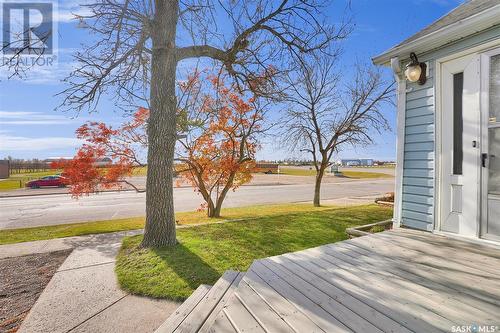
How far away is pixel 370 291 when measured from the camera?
2170 millimetres

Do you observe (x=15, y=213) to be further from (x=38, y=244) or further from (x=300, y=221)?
(x=300, y=221)

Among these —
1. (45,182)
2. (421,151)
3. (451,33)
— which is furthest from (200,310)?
(45,182)

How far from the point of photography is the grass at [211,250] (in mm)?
3790

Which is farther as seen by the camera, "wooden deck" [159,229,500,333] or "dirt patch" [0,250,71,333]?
"dirt patch" [0,250,71,333]

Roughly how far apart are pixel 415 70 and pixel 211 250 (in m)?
4.76

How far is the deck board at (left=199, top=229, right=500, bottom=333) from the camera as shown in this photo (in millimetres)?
1765

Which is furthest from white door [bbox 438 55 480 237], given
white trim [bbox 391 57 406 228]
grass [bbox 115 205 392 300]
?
grass [bbox 115 205 392 300]

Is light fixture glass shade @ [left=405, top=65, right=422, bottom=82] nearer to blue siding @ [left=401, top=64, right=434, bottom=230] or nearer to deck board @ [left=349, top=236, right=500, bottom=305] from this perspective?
blue siding @ [left=401, top=64, right=434, bottom=230]

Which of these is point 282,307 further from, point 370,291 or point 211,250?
point 211,250

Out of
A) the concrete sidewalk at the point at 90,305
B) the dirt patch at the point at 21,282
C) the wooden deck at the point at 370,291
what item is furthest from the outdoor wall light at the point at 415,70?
the dirt patch at the point at 21,282

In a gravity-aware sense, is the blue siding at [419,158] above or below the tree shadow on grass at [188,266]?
above

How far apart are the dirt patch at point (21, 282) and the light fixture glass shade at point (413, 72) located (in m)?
6.18

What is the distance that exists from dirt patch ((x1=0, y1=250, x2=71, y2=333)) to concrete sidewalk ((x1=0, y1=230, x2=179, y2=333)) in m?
0.14

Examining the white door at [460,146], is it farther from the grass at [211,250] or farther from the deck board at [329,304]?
the grass at [211,250]
